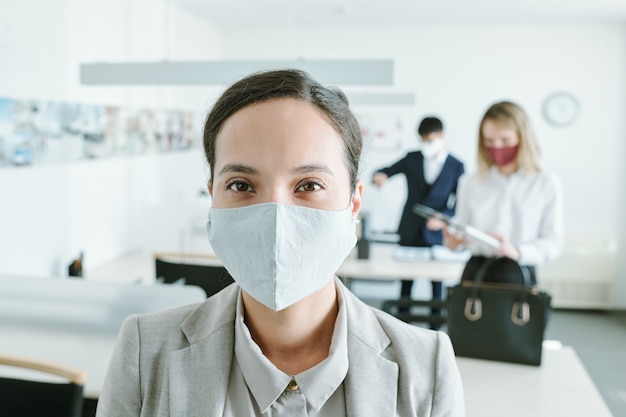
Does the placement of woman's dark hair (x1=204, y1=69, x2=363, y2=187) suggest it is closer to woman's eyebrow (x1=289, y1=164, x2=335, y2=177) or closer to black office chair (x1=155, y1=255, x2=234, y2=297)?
woman's eyebrow (x1=289, y1=164, x2=335, y2=177)

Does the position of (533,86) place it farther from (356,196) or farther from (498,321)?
(356,196)

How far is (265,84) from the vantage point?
41.7 inches

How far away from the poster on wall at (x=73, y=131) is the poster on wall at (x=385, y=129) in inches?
94.5

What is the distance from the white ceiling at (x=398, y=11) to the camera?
5.48 m

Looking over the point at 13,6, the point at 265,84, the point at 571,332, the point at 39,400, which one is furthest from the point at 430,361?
the point at 571,332

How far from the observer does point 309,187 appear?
1051 millimetres

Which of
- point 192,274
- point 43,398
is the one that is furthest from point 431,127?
point 43,398

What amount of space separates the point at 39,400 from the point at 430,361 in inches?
41.2

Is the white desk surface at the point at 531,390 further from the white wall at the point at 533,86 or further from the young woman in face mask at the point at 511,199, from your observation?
the white wall at the point at 533,86

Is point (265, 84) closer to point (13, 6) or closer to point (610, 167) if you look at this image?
point (13, 6)

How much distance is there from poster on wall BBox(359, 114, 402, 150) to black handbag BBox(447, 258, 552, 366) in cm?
475

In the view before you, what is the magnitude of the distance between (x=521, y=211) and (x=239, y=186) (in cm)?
209

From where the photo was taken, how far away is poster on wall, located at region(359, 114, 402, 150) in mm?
6980

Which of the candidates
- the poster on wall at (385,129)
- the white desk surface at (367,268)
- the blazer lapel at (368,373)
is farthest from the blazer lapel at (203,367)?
the poster on wall at (385,129)
